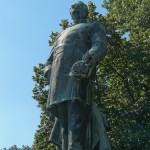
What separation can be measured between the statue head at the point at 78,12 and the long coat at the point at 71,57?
0.24m

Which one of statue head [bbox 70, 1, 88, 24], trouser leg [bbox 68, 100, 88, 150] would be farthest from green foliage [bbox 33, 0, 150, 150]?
trouser leg [bbox 68, 100, 88, 150]

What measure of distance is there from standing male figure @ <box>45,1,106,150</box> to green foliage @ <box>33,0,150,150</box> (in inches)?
515

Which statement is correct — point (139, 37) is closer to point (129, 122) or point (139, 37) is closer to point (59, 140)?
point (129, 122)

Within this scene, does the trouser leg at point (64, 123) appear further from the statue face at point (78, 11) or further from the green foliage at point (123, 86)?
the green foliage at point (123, 86)

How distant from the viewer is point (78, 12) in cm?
902

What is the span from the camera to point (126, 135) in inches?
853

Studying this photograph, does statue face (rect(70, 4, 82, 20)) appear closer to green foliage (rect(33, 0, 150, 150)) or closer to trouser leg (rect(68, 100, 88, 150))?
trouser leg (rect(68, 100, 88, 150))

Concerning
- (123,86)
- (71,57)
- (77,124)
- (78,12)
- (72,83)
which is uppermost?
(123,86)

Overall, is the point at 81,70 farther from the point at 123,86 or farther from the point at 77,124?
the point at 123,86

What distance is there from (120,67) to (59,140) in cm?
Answer: 1730

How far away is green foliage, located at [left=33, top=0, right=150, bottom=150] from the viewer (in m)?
21.8

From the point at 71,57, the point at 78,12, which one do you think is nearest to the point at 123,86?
the point at 78,12

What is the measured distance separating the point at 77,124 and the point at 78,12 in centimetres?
228

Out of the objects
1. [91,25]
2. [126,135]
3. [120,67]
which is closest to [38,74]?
[120,67]
